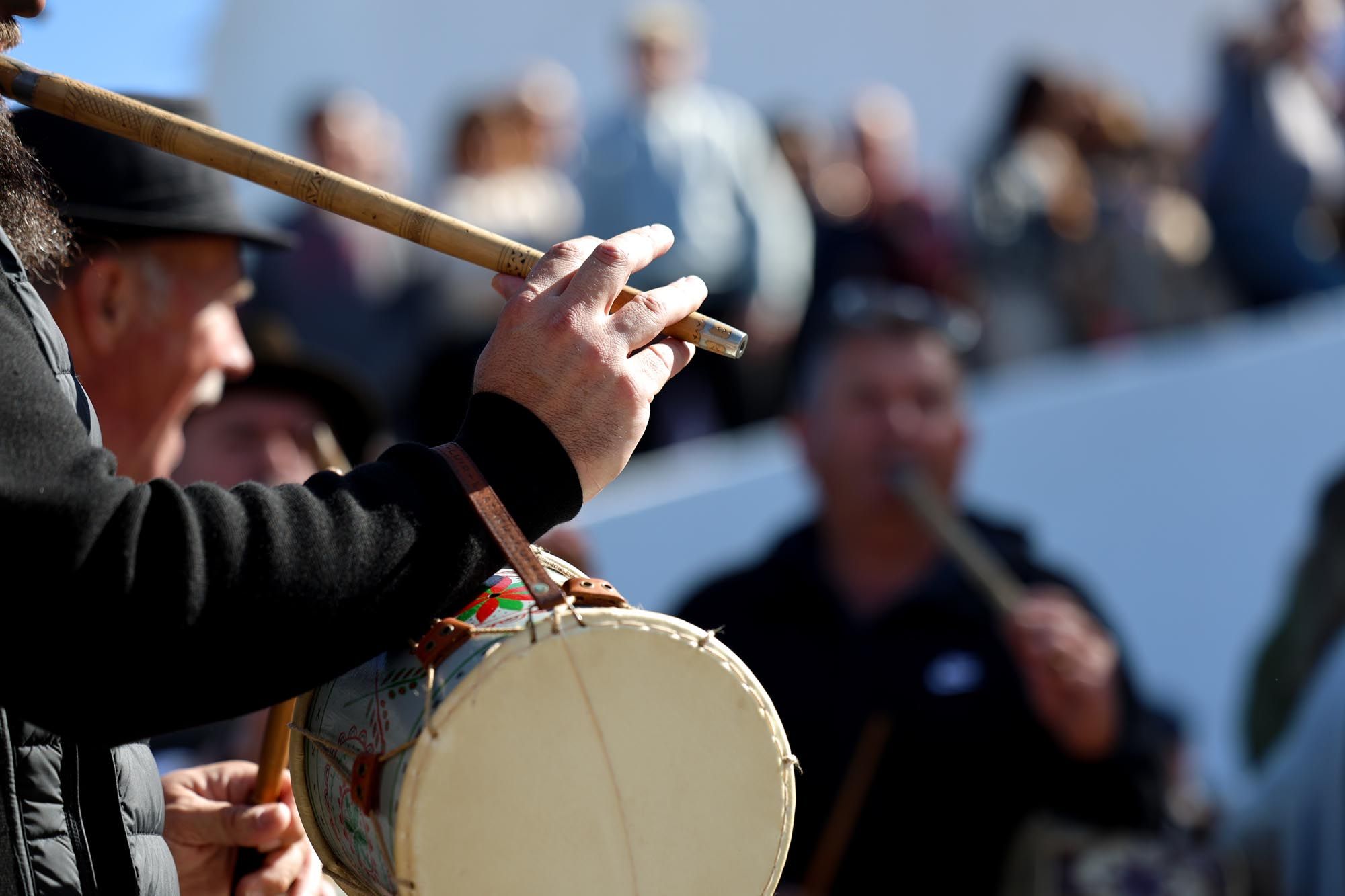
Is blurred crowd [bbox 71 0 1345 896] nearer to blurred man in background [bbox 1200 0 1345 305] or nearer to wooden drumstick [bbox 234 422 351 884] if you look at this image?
blurred man in background [bbox 1200 0 1345 305]

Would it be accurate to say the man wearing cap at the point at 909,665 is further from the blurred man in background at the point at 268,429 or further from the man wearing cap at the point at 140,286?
the man wearing cap at the point at 140,286

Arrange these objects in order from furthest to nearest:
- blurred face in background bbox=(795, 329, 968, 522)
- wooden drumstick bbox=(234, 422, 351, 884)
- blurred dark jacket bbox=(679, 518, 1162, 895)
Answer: blurred face in background bbox=(795, 329, 968, 522) < blurred dark jacket bbox=(679, 518, 1162, 895) < wooden drumstick bbox=(234, 422, 351, 884)

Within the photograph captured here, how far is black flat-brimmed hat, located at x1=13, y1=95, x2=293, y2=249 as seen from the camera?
2.16m

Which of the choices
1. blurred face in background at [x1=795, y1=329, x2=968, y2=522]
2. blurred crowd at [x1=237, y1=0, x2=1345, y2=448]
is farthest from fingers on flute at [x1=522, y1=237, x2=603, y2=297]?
blurred crowd at [x1=237, y1=0, x2=1345, y2=448]

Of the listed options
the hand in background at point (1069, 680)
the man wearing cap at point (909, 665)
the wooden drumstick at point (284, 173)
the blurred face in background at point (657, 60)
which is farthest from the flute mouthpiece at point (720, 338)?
the blurred face in background at point (657, 60)

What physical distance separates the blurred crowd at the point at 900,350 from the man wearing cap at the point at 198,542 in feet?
3.03

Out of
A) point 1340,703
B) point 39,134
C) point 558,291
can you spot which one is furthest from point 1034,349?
point 558,291

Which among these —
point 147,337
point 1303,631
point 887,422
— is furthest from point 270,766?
point 1303,631

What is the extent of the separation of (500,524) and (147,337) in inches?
43.7

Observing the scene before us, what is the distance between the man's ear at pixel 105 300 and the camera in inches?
85.3

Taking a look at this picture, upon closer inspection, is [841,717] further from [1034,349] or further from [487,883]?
[1034,349]

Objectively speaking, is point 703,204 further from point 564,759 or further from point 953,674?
point 564,759

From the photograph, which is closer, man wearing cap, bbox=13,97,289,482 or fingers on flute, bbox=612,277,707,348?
fingers on flute, bbox=612,277,707,348

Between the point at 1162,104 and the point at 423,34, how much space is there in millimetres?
4116
